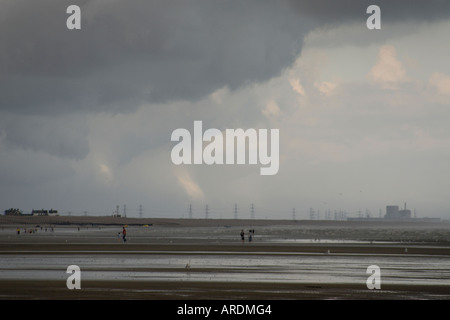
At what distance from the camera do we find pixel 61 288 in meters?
38.8

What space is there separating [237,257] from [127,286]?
26881 mm

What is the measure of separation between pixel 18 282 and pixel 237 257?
28.9 metres

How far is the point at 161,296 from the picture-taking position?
35.5 metres
